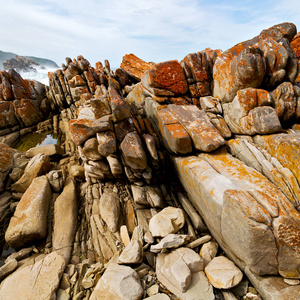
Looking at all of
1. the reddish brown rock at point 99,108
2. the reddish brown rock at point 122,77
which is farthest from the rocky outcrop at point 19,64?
the reddish brown rock at point 99,108

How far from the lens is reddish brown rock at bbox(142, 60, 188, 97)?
380 inches

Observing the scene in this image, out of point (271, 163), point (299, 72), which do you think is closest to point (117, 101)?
point (271, 163)

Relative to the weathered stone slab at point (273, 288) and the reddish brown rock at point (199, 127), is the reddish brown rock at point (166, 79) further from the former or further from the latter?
the weathered stone slab at point (273, 288)

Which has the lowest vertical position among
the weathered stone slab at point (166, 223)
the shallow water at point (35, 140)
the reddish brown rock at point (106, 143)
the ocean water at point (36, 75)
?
the weathered stone slab at point (166, 223)

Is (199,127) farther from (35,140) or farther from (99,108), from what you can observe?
(35,140)

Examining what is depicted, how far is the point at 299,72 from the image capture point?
8.18 meters

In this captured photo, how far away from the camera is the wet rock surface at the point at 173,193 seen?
15.8 ft

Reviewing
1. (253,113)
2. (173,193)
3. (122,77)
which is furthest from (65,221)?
(122,77)

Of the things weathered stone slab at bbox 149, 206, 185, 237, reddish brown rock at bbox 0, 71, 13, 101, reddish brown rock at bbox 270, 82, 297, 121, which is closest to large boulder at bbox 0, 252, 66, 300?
weathered stone slab at bbox 149, 206, 185, 237

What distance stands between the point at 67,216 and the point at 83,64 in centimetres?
2005

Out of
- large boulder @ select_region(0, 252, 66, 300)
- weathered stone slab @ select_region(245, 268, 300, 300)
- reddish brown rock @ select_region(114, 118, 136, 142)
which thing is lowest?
large boulder @ select_region(0, 252, 66, 300)

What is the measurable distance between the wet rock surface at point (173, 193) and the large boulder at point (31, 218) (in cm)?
5

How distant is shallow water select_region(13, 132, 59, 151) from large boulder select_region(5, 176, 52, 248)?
28.6ft

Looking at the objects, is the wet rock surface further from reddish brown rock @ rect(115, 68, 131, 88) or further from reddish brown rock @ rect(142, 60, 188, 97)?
reddish brown rock @ rect(115, 68, 131, 88)
